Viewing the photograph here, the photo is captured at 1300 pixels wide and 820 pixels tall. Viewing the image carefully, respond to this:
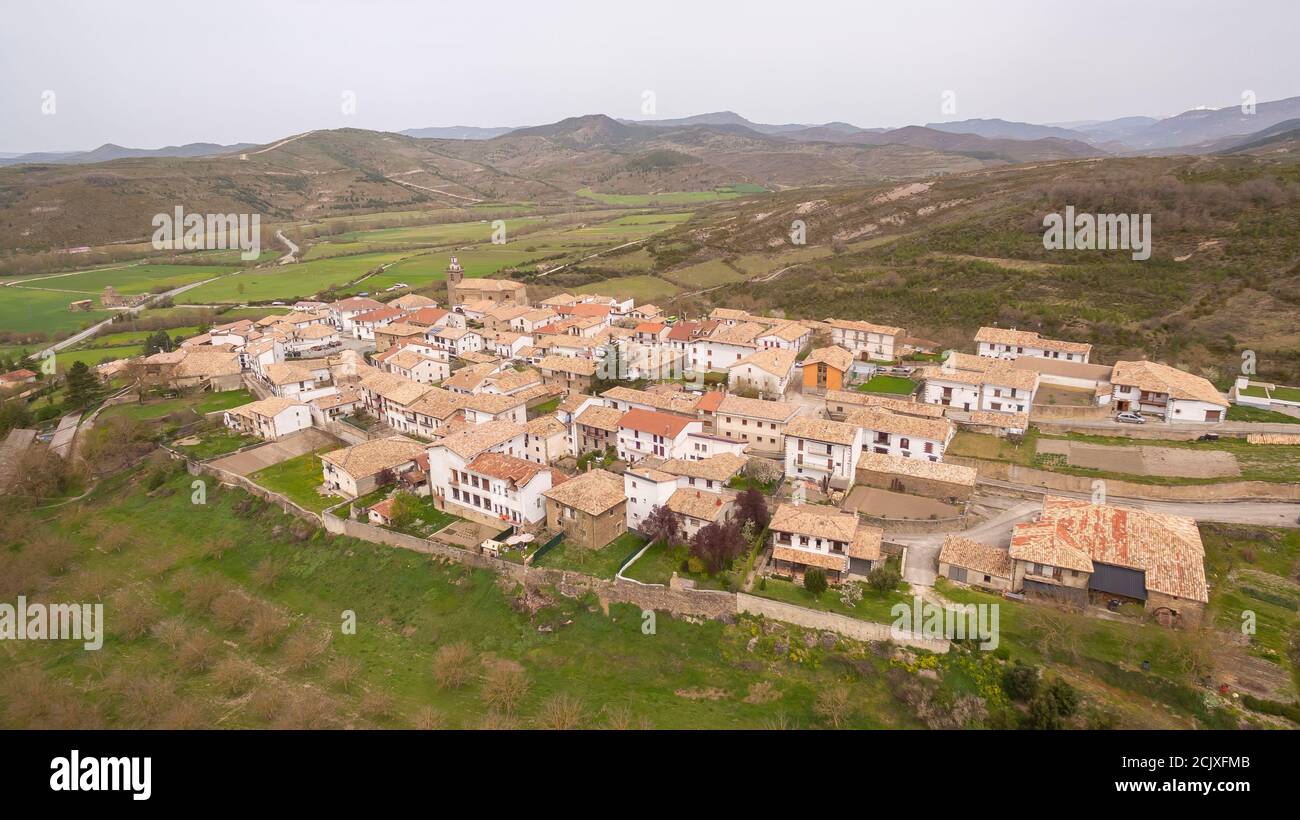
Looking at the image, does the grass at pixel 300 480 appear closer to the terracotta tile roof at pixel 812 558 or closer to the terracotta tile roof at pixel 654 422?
the terracotta tile roof at pixel 654 422

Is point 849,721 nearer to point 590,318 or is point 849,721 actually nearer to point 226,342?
point 590,318

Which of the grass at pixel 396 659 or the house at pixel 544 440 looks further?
the house at pixel 544 440

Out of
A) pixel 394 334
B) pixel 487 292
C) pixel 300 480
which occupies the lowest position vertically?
pixel 300 480

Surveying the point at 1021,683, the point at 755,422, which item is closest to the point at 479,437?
→ the point at 755,422

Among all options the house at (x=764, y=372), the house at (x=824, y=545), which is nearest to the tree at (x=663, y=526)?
the house at (x=824, y=545)

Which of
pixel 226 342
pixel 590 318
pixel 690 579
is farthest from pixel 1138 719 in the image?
pixel 226 342

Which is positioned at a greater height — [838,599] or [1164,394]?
[1164,394]

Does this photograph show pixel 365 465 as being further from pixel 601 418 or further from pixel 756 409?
pixel 756 409
